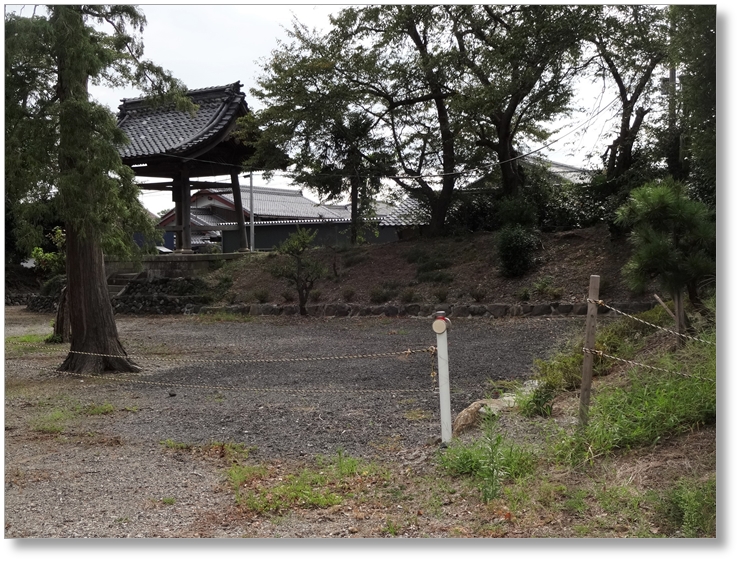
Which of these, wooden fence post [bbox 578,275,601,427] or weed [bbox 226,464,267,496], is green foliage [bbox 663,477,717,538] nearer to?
wooden fence post [bbox 578,275,601,427]

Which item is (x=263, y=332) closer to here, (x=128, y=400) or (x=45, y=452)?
(x=128, y=400)

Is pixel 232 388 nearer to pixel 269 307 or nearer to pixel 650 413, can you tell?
pixel 650 413

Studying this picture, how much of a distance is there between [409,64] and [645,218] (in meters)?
11.2

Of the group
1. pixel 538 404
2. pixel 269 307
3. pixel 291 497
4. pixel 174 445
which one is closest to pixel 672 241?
pixel 538 404

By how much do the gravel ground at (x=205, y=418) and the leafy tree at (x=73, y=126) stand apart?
140 centimetres

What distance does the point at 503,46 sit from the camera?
45.7 feet

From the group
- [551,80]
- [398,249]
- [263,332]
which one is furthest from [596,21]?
[263,332]

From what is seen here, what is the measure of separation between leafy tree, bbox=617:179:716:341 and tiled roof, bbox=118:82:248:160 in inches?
489

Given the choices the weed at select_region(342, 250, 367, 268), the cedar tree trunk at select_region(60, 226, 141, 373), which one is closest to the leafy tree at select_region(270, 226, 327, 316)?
the weed at select_region(342, 250, 367, 268)

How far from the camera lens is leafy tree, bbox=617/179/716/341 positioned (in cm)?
489

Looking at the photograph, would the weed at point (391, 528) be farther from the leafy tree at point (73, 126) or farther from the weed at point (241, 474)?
the leafy tree at point (73, 126)

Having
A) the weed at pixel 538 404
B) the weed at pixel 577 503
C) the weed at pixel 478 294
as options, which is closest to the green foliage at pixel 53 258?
the weed at pixel 478 294

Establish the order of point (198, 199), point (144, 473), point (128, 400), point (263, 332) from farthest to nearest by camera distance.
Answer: point (198, 199) < point (263, 332) < point (128, 400) < point (144, 473)

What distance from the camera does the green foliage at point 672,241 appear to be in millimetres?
4891
